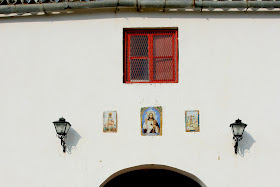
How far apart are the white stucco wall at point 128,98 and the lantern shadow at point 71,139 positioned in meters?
0.03

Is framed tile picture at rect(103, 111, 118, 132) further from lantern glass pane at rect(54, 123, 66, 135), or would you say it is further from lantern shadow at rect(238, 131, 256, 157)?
lantern shadow at rect(238, 131, 256, 157)

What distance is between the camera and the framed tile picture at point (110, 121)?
319 inches

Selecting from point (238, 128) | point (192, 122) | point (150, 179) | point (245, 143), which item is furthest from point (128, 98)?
point (150, 179)

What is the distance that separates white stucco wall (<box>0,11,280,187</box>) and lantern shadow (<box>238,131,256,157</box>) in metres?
0.02

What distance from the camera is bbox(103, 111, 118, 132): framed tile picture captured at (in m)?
8.10

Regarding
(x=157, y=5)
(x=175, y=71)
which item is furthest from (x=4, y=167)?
(x=157, y=5)

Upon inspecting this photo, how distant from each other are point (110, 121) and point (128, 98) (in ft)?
1.87

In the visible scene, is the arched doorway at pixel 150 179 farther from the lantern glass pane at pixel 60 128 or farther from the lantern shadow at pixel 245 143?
the lantern glass pane at pixel 60 128

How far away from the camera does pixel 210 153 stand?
8.00 m

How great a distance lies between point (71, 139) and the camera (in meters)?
8.16

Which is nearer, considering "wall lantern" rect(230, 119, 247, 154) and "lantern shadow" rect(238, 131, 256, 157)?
"wall lantern" rect(230, 119, 247, 154)

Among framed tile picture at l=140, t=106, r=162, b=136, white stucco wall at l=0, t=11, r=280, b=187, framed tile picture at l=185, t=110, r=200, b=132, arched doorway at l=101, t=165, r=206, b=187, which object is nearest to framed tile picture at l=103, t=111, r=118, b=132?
white stucco wall at l=0, t=11, r=280, b=187

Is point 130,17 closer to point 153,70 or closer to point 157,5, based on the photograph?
point 157,5

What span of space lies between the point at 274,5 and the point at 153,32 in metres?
2.42
